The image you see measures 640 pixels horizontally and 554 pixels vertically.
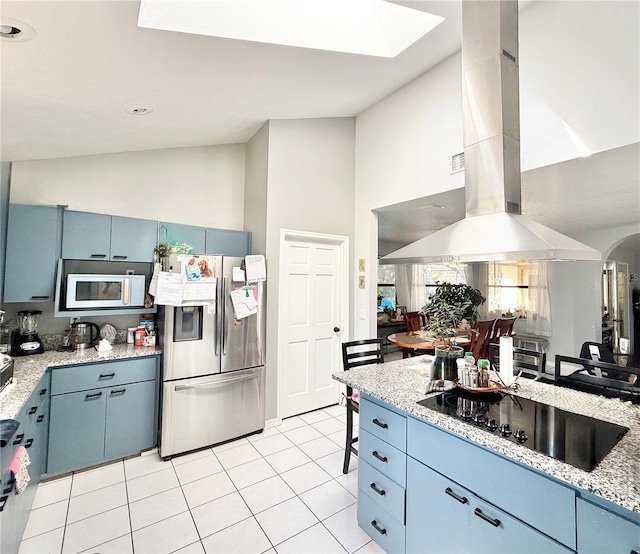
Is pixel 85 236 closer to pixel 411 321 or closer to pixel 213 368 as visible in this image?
pixel 213 368

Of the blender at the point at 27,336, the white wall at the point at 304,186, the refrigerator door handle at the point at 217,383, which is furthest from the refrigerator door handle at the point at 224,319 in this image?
the blender at the point at 27,336

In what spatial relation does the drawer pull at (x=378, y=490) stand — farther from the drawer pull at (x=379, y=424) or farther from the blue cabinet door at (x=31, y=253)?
the blue cabinet door at (x=31, y=253)

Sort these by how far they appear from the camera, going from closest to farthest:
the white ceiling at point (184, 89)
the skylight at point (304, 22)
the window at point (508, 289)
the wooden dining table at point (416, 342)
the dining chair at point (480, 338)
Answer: the white ceiling at point (184, 89) < the skylight at point (304, 22) < the wooden dining table at point (416, 342) < the dining chair at point (480, 338) < the window at point (508, 289)

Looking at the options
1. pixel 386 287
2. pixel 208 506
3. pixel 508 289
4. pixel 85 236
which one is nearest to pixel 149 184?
pixel 85 236

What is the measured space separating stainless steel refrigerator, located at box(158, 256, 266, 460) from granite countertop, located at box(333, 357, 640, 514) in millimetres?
1350

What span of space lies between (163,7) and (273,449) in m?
3.21

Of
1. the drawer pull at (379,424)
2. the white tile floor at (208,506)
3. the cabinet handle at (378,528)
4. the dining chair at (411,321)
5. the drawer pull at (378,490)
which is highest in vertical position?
the dining chair at (411,321)

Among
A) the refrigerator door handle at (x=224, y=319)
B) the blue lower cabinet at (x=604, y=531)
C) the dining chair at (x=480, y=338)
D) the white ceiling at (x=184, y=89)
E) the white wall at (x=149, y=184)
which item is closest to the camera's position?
the blue lower cabinet at (x=604, y=531)

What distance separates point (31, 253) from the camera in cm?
243

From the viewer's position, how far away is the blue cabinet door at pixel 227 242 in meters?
3.40

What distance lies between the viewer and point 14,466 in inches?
54.7

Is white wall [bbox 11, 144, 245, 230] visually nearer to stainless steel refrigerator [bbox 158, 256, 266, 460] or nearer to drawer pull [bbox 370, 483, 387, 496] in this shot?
stainless steel refrigerator [bbox 158, 256, 266, 460]

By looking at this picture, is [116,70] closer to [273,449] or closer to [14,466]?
[14,466]

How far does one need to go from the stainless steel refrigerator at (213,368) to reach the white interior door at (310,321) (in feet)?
1.33
